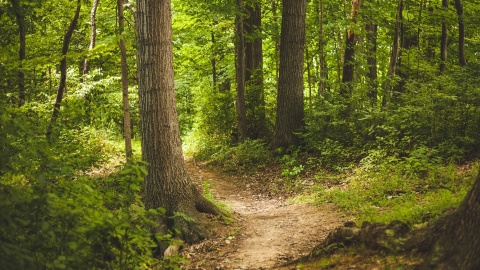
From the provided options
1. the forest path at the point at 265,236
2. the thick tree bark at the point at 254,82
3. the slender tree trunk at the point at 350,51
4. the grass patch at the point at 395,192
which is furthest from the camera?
the thick tree bark at the point at 254,82

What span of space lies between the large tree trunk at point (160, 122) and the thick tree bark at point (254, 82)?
782cm

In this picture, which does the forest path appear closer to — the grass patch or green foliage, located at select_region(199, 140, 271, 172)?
the grass patch

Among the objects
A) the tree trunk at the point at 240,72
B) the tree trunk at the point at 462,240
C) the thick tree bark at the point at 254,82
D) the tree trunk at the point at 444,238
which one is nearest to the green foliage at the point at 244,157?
the tree trunk at the point at 240,72

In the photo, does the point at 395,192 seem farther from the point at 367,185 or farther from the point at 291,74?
the point at 291,74

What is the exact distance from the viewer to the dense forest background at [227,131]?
3.83 m

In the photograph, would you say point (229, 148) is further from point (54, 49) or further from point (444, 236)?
point (444, 236)

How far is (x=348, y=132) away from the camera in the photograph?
1172 centimetres

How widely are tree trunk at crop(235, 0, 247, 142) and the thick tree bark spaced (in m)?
0.56

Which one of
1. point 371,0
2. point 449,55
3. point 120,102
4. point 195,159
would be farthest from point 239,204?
point 449,55

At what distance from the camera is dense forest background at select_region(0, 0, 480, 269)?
3833mm

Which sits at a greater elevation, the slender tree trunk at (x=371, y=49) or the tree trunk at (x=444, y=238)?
the slender tree trunk at (x=371, y=49)

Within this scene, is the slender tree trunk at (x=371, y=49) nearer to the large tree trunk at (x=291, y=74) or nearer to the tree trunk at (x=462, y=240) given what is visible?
the large tree trunk at (x=291, y=74)

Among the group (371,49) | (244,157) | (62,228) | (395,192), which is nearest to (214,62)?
(371,49)

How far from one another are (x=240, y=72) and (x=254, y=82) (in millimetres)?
1914
